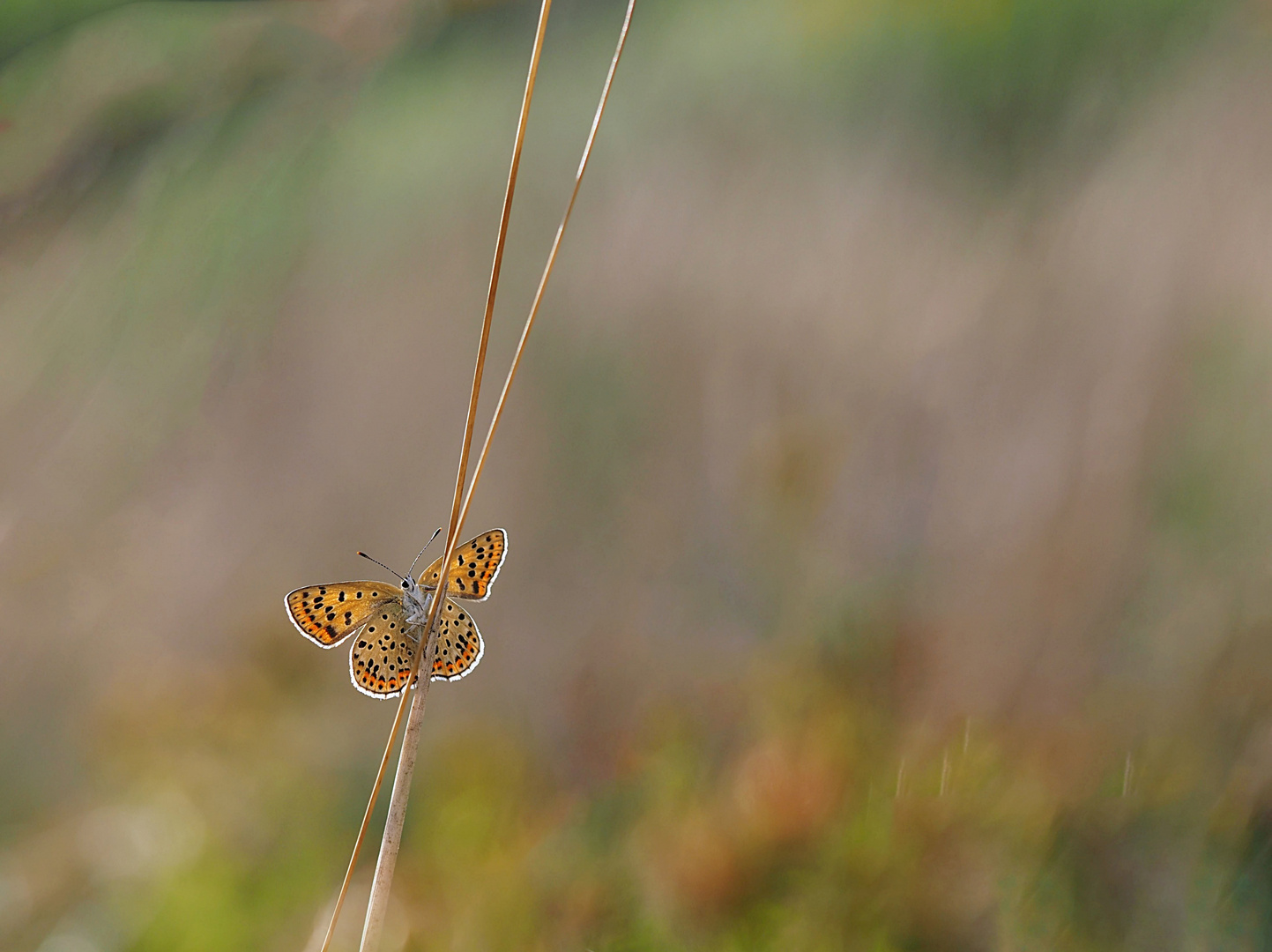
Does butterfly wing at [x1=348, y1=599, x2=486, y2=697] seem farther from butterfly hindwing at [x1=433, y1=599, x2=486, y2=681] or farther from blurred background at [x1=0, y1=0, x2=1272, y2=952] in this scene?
blurred background at [x1=0, y1=0, x2=1272, y2=952]

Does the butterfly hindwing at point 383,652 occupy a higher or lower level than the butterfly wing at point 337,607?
lower

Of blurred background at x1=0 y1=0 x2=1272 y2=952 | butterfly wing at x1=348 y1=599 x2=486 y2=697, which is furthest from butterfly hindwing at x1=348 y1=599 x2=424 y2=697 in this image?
blurred background at x1=0 y1=0 x2=1272 y2=952

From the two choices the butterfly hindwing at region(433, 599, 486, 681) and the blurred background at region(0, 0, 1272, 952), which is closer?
the butterfly hindwing at region(433, 599, 486, 681)

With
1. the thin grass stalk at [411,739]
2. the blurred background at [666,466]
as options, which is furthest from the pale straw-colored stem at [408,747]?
the blurred background at [666,466]

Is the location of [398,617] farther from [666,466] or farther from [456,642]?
[666,466]

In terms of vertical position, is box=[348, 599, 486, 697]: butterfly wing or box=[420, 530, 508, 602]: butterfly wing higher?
box=[420, 530, 508, 602]: butterfly wing

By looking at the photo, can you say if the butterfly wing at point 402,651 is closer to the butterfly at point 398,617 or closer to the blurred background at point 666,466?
the butterfly at point 398,617

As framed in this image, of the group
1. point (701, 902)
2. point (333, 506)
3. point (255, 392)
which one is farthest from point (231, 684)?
point (701, 902)
